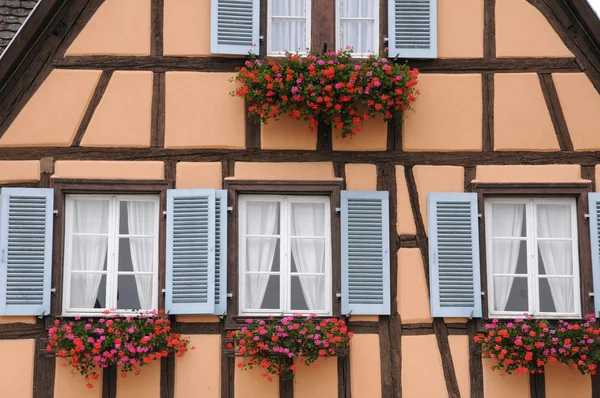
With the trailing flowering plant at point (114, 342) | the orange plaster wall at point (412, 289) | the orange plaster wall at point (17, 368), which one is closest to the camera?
the trailing flowering plant at point (114, 342)

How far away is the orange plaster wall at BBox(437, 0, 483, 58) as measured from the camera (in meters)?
10.5

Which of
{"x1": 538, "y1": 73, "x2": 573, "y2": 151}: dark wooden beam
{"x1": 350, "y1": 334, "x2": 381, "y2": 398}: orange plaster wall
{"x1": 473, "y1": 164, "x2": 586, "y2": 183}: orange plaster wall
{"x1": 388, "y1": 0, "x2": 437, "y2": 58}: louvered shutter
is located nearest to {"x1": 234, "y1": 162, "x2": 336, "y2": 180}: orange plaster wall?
{"x1": 388, "y1": 0, "x2": 437, "y2": 58}: louvered shutter

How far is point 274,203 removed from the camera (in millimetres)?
10383

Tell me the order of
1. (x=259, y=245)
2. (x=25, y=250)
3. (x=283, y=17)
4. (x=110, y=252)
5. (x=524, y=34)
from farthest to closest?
(x=283, y=17)
(x=524, y=34)
(x=259, y=245)
(x=110, y=252)
(x=25, y=250)

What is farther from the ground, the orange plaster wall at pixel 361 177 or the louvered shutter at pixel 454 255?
the orange plaster wall at pixel 361 177

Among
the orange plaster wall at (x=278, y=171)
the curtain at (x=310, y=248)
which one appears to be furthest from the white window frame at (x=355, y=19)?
the curtain at (x=310, y=248)

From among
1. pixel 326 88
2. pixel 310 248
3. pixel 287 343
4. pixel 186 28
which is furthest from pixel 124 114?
pixel 287 343

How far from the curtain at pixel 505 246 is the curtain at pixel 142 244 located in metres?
3.12

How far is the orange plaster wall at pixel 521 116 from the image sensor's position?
10328 mm

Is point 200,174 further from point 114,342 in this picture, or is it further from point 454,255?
point 454,255

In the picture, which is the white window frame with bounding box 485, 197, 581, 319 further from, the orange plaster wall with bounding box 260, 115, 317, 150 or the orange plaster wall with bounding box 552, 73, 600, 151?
the orange plaster wall with bounding box 260, 115, 317, 150

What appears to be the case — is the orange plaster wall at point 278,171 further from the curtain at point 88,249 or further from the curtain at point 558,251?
the curtain at point 558,251

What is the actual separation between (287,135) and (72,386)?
2.94 m

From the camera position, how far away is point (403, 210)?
1025cm
